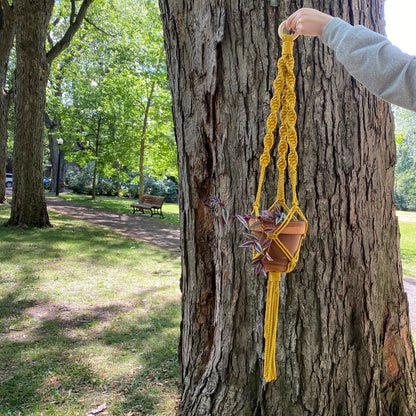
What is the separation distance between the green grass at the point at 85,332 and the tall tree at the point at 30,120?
2.09 meters

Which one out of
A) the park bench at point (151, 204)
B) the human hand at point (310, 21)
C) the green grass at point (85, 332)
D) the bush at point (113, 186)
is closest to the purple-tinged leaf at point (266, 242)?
the human hand at point (310, 21)

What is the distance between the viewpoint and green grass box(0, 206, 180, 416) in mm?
3137

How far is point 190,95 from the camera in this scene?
2.17 meters

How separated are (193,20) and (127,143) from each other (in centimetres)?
1754

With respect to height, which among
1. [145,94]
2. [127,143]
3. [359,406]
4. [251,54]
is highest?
[145,94]

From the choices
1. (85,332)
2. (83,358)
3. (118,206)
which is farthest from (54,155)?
(83,358)

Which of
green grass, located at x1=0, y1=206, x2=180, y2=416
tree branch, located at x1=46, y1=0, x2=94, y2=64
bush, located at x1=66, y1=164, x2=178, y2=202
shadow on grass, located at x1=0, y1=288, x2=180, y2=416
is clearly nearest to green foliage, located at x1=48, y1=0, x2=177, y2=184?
tree branch, located at x1=46, y1=0, x2=94, y2=64

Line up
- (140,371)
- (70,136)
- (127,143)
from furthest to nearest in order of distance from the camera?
(70,136) → (127,143) → (140,371)

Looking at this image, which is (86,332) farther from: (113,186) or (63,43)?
(113,186)

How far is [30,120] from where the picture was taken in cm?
977

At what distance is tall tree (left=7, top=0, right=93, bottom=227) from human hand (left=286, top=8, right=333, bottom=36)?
959cm

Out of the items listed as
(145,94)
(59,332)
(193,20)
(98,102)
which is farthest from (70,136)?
(193,20)

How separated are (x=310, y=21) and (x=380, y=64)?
0.37 metres

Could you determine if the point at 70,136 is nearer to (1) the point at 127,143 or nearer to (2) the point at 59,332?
→ (1) the point at 127,143
